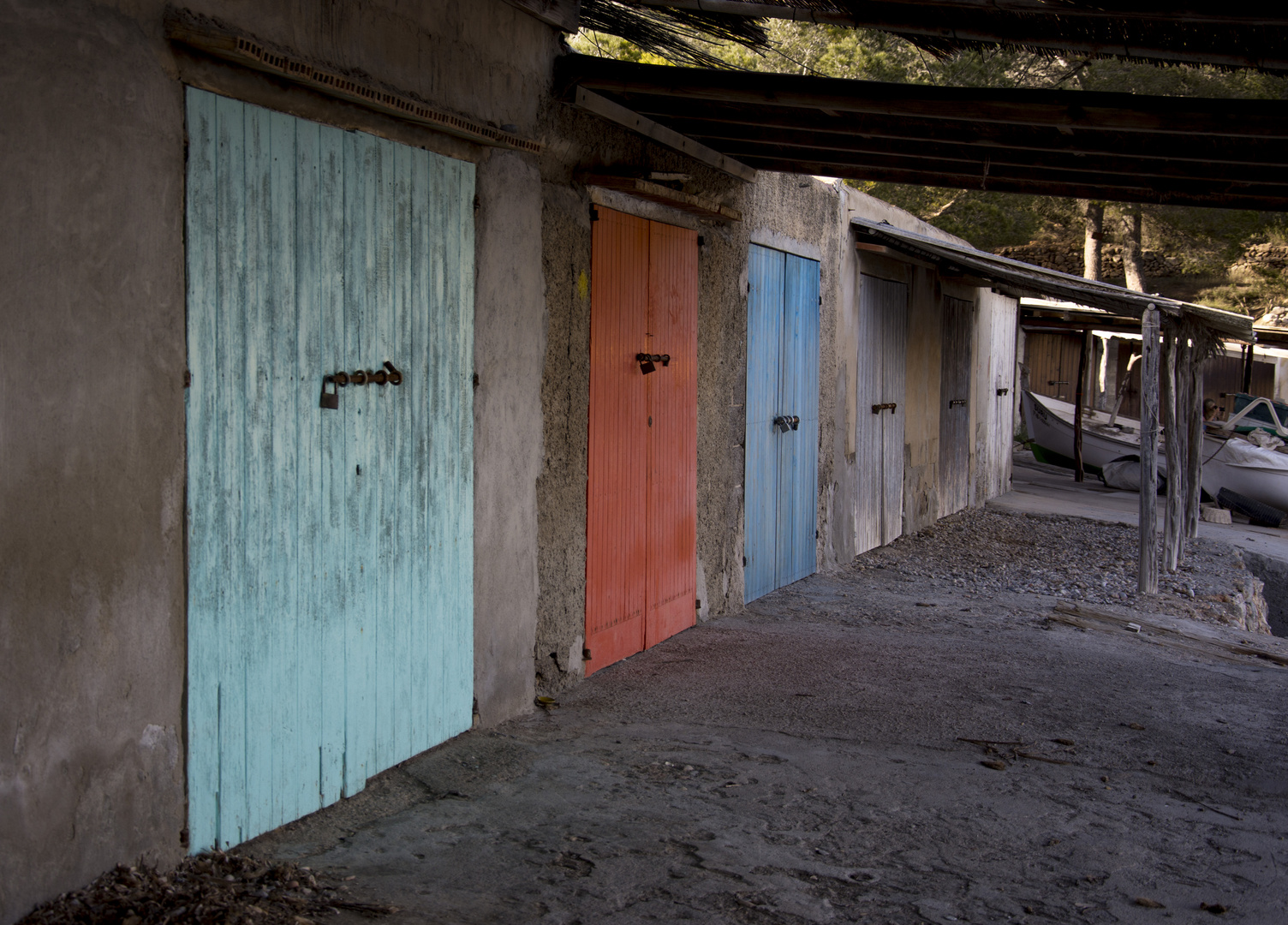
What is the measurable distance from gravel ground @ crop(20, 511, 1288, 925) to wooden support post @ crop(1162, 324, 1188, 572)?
2.86 meters

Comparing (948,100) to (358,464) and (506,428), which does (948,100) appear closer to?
(506,428)

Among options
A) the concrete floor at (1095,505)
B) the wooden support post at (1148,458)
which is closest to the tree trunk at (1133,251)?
the concrete floor at (1095,505)

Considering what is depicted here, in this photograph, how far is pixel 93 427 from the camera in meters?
2.79

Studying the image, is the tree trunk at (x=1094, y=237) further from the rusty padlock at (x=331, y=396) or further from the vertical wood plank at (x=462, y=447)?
the rusty padlock at (x=331, y=396)

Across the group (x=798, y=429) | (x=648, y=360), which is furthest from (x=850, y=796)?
(x=798, y=429)

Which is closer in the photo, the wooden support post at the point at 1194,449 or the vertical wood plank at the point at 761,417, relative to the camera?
the vertical wood plank at the point at 761,417

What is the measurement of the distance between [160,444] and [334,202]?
3.55 ft

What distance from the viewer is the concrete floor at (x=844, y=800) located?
10.6 ft

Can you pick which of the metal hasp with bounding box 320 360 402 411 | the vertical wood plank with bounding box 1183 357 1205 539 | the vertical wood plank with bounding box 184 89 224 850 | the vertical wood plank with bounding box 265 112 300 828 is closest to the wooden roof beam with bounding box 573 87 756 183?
the metal hasp with bounding box 320 360 402 411

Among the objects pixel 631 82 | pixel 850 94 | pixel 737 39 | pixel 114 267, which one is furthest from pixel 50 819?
pixel 737 39

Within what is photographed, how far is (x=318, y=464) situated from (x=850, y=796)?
2301 mm

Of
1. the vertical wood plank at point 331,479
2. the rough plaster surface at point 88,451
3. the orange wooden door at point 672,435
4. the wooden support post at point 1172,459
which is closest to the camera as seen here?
the rough plaster surface at point 88,451

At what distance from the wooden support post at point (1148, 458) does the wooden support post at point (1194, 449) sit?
6.82ft

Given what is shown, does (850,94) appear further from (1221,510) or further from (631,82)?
(1221,510)
